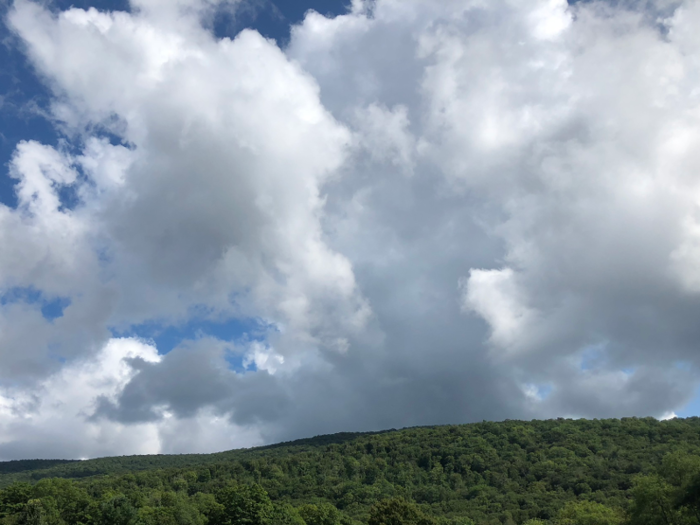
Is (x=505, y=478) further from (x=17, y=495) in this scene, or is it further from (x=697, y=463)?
(x=17, y=495)

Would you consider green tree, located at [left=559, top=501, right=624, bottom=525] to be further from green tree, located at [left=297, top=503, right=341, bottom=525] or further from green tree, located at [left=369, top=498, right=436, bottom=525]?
green tree, located at [left=297, top=503, right=341, bottom=525]

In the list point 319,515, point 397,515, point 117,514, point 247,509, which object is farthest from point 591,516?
point 117,514

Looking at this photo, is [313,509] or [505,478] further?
[505,478]

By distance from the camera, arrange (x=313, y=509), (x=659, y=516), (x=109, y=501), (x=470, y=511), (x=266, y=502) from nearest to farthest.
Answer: (x=659, y=516) < (x=266, y=502) < (x=109, y=501) < (x=313, y=509) < (x=470, y=511)

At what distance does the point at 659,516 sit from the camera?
239 feet

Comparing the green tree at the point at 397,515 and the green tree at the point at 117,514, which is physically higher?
the green tree at the point at 397,515

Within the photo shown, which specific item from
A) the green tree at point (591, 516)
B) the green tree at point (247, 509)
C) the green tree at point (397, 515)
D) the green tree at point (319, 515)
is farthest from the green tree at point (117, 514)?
the green tree at point (591, 516)

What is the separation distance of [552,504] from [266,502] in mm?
89944

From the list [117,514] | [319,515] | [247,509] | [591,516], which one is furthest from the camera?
[319,515]

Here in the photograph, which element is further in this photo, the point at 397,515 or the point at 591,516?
the point at 591,516

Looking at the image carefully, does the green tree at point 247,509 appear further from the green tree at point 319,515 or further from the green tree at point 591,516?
the green tree at point 591,516

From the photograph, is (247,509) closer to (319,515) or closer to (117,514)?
(319,515)

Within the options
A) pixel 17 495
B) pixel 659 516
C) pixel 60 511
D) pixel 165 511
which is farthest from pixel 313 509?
pixel 659 516

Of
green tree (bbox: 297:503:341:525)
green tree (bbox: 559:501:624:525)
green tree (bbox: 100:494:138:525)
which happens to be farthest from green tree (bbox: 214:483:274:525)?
green tree (bbox: 559:501:624:525)
